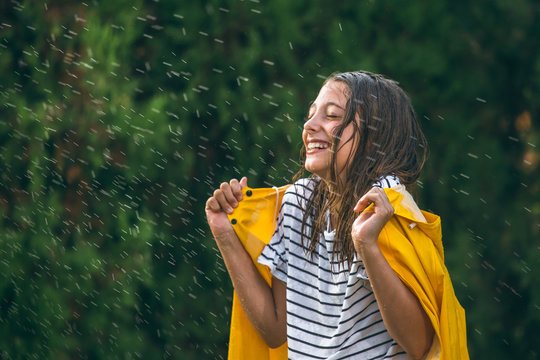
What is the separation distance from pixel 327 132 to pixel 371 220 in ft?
1.61

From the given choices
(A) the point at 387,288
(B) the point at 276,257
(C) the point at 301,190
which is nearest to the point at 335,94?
(C) the point at 301,190

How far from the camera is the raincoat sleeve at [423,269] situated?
2.17 metres

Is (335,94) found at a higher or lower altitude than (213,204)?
higher

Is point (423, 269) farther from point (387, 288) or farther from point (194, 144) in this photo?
point (194, 144)

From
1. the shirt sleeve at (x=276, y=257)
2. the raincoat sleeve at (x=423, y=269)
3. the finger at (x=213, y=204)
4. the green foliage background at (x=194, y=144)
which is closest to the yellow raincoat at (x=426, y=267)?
the raincoat sleeve at (x=423, y=269)

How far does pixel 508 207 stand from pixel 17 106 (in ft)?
9.34

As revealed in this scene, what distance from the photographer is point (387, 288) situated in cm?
213

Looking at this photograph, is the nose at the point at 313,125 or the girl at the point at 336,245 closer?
the girl at the point at 336,245

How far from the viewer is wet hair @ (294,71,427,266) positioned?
244 cm

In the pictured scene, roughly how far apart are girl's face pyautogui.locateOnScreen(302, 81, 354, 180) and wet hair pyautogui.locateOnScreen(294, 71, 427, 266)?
0.01 meters

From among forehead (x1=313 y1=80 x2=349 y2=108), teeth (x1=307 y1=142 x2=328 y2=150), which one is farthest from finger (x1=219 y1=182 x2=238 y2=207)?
forehead (x1=313 y1=80 x2=349 y2=108)

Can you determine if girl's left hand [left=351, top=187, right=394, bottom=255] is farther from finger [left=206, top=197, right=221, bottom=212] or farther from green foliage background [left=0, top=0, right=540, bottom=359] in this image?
green foliage background [left=0, top=0, right=540, bottom=359]

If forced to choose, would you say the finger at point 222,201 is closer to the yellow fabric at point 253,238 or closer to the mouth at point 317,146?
the yellow fabric at point 253,238

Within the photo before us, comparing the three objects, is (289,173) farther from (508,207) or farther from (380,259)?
(380,259)
